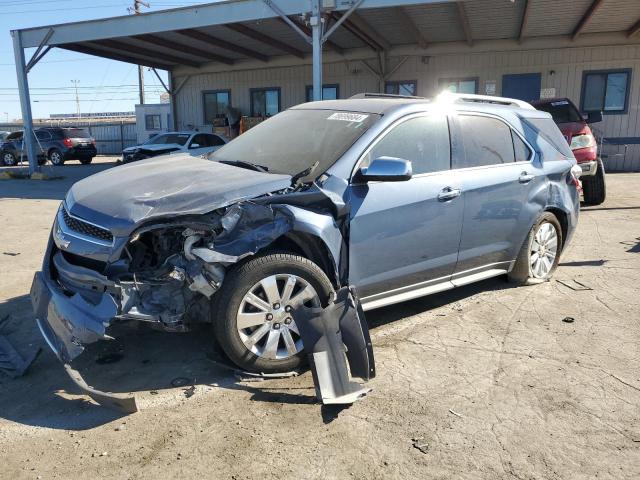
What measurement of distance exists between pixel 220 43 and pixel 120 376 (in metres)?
14.8

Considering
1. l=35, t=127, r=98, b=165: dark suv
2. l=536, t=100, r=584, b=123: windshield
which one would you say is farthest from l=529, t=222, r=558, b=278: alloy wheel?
l=35, t=127, r=98, b=165: dark suv

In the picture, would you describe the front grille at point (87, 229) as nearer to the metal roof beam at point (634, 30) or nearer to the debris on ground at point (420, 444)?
the debris on ground at point (420, 444)

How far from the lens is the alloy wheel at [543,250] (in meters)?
4.94

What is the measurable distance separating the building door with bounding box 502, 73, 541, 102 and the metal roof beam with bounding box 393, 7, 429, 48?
2816 mm

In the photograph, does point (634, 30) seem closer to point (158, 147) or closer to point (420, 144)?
point (420, 144)

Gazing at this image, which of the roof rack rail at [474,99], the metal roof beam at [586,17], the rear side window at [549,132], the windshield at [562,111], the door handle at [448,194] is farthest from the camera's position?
the metal roof beam at [586,17]

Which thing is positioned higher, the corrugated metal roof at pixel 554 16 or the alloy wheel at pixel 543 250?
the corrugated metal roof at pixel 554 16

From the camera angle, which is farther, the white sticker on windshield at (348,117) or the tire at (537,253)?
the tire at (537,253)

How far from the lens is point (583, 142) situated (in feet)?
29.1

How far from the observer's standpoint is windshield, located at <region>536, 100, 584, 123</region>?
31.1 ft

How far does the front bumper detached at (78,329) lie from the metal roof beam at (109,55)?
586 inches

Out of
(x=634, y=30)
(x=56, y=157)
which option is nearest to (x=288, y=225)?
(x=634, y=30)

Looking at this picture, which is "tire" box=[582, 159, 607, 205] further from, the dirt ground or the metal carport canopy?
the dirt ground

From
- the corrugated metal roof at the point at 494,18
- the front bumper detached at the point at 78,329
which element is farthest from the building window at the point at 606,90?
the front bumper detached at the point at 78,329
